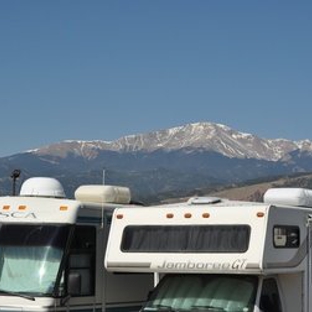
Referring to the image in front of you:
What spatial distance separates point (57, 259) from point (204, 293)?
229 centimetres

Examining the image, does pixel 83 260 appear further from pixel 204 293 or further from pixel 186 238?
pixel 204 293

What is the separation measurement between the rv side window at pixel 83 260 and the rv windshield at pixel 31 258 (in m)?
0.25

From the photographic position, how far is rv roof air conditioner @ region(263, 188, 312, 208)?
12719 mm

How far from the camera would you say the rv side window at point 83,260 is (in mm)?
12430

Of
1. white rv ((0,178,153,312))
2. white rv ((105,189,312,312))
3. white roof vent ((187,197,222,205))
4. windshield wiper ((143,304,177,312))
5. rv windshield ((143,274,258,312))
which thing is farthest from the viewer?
white rv ((0,178,153,312))

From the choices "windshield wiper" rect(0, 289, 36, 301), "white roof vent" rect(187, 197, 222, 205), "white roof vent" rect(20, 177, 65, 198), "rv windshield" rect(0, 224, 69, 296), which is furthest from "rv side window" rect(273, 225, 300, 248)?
"white roof vent" rect(20, 177, 65, 198)

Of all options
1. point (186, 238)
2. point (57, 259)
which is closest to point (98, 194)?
point (57, 259)

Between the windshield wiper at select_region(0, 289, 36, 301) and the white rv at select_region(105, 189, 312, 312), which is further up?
the white rv at select_region(105, 189, 312, 312)

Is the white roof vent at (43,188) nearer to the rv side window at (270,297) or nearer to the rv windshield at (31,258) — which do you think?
the rv windshield at (31,258)

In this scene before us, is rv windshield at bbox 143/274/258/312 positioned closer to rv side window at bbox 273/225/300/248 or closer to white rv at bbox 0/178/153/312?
rv side window at bbox 273/225/300/248

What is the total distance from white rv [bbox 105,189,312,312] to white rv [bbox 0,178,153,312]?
3.10 feet

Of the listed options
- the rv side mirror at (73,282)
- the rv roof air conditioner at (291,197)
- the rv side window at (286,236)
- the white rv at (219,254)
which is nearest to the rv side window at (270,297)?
the white rv at (219,254)

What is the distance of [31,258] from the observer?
12359mm

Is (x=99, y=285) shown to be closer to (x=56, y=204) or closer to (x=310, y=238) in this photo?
(x=56, y=204)
